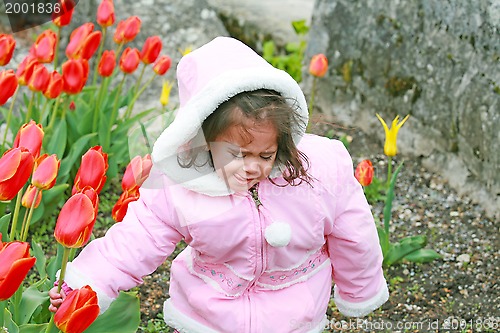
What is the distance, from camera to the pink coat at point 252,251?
6.28ft

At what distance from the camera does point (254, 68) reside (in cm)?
179

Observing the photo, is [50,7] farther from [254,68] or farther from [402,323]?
[254,68]

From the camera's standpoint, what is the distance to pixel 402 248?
9.62 ft

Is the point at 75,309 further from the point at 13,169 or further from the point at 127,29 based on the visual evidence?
the point at 127,29

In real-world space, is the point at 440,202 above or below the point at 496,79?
below

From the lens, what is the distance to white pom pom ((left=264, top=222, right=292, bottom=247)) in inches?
74.0

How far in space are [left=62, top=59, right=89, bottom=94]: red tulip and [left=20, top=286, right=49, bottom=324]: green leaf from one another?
0.75m

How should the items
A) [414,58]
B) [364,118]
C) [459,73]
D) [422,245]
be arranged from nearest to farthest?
[422,245]
[459,73]
[414,58]
[364,118]

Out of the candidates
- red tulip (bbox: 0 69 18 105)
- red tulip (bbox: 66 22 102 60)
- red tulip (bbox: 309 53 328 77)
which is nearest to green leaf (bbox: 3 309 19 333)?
red tulip (bbox: 0 69 18 105)

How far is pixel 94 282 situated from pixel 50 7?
12.4 feet

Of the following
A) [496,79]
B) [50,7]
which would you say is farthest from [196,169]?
[50,7]

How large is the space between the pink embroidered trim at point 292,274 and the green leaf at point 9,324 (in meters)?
0.56

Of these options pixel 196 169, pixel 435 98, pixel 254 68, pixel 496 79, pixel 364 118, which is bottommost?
pixel 364 118

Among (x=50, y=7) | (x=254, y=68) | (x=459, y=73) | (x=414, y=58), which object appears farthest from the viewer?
(x=50, y=7)
